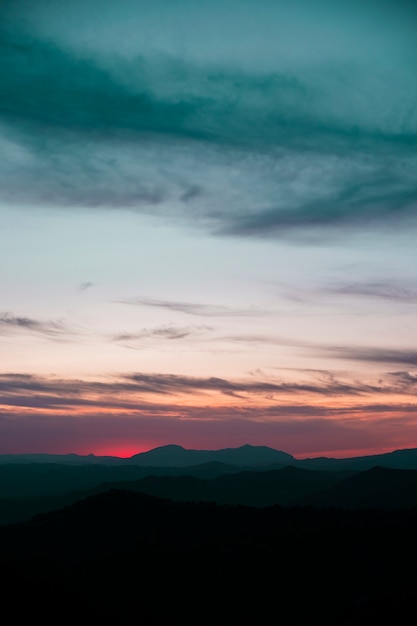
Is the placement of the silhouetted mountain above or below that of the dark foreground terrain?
above

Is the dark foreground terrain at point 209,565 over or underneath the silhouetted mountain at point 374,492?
underneath

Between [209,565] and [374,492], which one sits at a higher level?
→ [374,492]

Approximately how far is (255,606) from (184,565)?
9.31 meters

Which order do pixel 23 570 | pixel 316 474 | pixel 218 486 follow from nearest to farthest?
pixel 23 570, pixel 218 486, pixel 316 474

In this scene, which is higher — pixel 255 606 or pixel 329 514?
pixel 329 514

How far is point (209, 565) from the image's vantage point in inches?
2527

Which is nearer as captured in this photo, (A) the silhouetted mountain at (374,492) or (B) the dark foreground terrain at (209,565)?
(B) the dark foreground terrain at (209,565)

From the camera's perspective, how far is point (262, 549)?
66125 mm

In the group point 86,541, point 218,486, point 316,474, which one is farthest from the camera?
point 316,474

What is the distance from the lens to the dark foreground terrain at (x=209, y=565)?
5194 cm

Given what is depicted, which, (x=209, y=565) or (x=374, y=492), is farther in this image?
(x=374, y=492)

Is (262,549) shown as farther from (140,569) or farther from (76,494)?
(76,494)

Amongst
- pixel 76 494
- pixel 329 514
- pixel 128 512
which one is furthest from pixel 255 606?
pixel 76 494

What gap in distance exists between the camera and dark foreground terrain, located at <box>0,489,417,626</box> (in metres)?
51.9
